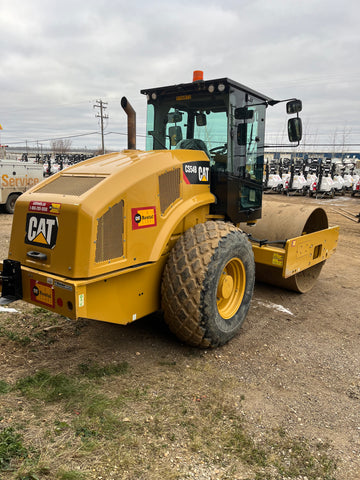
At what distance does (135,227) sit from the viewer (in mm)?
3166

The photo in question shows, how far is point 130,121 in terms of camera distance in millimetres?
3934

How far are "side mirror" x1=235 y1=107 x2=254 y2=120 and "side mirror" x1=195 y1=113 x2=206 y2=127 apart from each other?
387 mm

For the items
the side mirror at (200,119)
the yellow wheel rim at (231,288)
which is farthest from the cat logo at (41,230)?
the side mirror at (200,119)

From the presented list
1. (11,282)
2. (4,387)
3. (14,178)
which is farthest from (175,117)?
(14,178)

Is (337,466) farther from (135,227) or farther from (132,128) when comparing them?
(132,128)

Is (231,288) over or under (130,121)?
under

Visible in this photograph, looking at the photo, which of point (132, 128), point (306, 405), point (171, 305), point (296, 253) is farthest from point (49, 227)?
point (296, 253)

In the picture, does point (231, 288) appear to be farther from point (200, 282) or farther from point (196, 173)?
point (196, 173)

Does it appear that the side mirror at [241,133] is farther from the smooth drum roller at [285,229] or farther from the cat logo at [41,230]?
the cat logo at [41,230]

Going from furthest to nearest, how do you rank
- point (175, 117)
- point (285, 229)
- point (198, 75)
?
point (285, 229) < point (175, 117) < point (198, 75)

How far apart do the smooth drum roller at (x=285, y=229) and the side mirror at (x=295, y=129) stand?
133 centimetres

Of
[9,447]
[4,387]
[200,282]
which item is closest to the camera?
[9,447]

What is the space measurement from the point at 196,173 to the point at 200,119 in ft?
2.97

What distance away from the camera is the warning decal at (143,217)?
316cm
